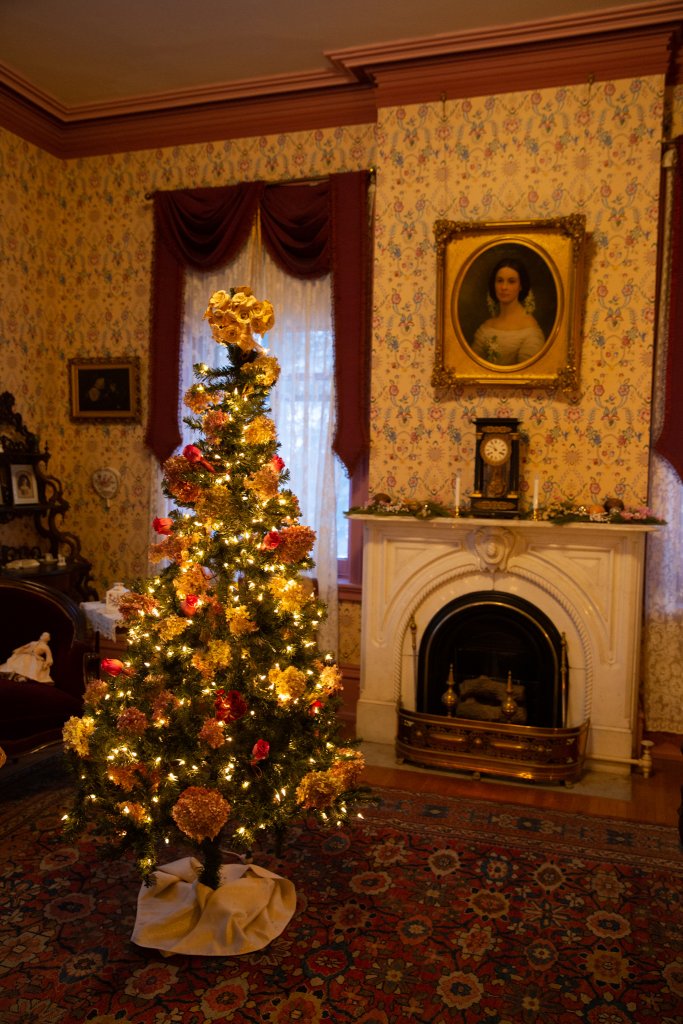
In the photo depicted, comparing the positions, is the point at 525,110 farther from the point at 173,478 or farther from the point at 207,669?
the point at 207,669

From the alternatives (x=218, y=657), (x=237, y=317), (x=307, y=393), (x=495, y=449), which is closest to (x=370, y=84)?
(x=307, y=393)

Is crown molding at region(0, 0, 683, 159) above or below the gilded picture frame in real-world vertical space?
above

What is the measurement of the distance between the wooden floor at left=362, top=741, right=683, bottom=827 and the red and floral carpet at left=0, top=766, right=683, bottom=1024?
19cm

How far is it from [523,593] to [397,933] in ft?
7.45

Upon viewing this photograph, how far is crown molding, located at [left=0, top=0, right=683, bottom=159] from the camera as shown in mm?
4629

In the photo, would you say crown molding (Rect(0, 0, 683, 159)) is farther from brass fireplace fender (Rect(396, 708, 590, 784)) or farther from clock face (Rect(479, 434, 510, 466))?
brass fireplace fender (Rect(396, 708, 590, 784))

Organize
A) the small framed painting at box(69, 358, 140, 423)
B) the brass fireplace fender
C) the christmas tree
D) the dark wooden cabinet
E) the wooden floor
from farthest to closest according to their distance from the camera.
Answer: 1. the small framed painting at box(69, 358, 140, 423)
2. the dark wooden cabinet
3. the brass fireplace fender
4. the wooden floor
5. the christmas tree

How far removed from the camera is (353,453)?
5457 millimetres

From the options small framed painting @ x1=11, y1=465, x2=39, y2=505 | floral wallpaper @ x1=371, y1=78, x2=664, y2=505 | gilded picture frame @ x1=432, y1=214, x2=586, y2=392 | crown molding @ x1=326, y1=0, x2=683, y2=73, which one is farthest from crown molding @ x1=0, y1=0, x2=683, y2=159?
small framed painting @ x1=11, y1=465, x2=39, y2=505

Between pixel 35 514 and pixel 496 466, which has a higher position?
pixel 496 466

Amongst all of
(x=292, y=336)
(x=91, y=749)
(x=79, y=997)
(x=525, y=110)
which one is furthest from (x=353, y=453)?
(x=79, y=997)

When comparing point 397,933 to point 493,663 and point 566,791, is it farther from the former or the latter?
point 493,663

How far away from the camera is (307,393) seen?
18.6 feet

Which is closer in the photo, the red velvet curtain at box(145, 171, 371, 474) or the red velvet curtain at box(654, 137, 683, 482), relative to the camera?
the red velvet curtain at box(654, 137, 683, 482)
